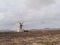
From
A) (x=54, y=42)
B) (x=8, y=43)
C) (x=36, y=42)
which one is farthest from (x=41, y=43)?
(x=8, y=43)

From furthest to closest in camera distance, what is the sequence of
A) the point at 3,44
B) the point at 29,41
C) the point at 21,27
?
the point at 21,27, the point at 29,41, the point at 3,44

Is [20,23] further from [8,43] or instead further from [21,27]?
[8,43]

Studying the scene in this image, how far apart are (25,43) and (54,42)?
293cm

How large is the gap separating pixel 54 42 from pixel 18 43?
11.7ft

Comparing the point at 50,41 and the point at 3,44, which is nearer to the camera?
the point at 3,44

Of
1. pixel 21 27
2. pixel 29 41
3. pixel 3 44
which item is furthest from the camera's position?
pixel 21 27

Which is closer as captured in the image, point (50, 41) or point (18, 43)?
point (18, 43)

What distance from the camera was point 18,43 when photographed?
646 inches

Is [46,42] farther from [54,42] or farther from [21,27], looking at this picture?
[21,27]

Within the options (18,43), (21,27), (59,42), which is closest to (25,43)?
(18,43)

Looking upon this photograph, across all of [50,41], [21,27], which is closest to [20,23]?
[21,27]

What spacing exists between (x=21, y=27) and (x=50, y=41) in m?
45.0

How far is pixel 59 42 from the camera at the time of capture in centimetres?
1777

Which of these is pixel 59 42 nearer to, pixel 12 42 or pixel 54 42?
pixel 54 42
